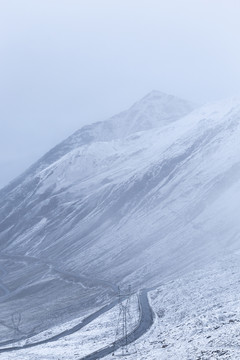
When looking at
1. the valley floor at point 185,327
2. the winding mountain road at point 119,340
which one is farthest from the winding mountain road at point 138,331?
the valley floor at point 185,327

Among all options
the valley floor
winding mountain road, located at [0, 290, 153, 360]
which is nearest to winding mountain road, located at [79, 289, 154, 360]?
winding mountain road, located at [0, 290, 153, 360]

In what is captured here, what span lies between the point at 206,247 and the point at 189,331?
11575 centimetres

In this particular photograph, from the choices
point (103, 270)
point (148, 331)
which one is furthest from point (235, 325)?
point (103, 270)

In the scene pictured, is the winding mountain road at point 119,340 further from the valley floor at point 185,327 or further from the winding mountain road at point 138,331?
the valley floor at point 185,327

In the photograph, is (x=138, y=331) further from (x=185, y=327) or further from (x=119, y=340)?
(x=185, y=327)

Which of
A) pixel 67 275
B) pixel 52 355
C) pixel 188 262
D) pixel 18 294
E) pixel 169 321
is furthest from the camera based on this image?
pixel 67 275

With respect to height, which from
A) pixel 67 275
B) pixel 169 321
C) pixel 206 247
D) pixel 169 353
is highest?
A: pixel 169 353

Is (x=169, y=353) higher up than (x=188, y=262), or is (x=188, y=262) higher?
(x=169, y=353)

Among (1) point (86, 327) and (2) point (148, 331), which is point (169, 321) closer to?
(2) point (148, 331)

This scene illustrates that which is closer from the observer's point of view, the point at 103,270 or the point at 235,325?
the point at 235,325

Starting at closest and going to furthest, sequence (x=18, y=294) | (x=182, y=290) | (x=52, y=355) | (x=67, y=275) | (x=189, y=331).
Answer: (x=189, y=331) < (x=52, y=355) < (x=182, y=290) < (x=18, y=294) < (x=67, y=275)

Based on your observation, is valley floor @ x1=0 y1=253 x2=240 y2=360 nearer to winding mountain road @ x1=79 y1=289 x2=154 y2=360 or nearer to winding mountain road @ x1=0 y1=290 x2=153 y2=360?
winding mountain road @ x1=79 y1=289 x2=154 y2=360

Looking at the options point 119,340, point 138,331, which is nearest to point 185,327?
point 119,340

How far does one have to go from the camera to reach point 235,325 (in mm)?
46406
